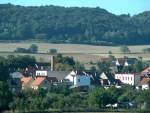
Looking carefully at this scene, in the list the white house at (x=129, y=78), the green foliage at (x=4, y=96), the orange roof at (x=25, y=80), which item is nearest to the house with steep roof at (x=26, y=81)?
the orange roof at (x=25, y=80)

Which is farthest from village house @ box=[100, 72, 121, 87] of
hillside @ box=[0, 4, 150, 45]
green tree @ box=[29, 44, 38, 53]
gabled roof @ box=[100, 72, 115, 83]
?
hillside @ box=[0, 4, 150, 45]

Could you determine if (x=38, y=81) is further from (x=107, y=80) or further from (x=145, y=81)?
(x=145, y=81)

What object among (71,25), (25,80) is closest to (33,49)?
(25,80)

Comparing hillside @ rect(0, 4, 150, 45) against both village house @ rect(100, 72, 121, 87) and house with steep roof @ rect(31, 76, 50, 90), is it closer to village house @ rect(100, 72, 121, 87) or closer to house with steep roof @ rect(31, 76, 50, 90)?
village house @ rect(100, 72, 121, 87)

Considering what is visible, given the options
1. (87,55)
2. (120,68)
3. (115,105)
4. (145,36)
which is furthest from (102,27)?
(115,105)

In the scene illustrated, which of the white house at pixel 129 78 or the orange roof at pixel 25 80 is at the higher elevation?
the orange roof at pixel 25 80

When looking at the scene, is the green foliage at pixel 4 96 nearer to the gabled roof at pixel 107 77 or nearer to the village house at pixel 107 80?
the village house at pixel 107 80

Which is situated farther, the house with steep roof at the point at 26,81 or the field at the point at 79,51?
the field at the point at 79,51
